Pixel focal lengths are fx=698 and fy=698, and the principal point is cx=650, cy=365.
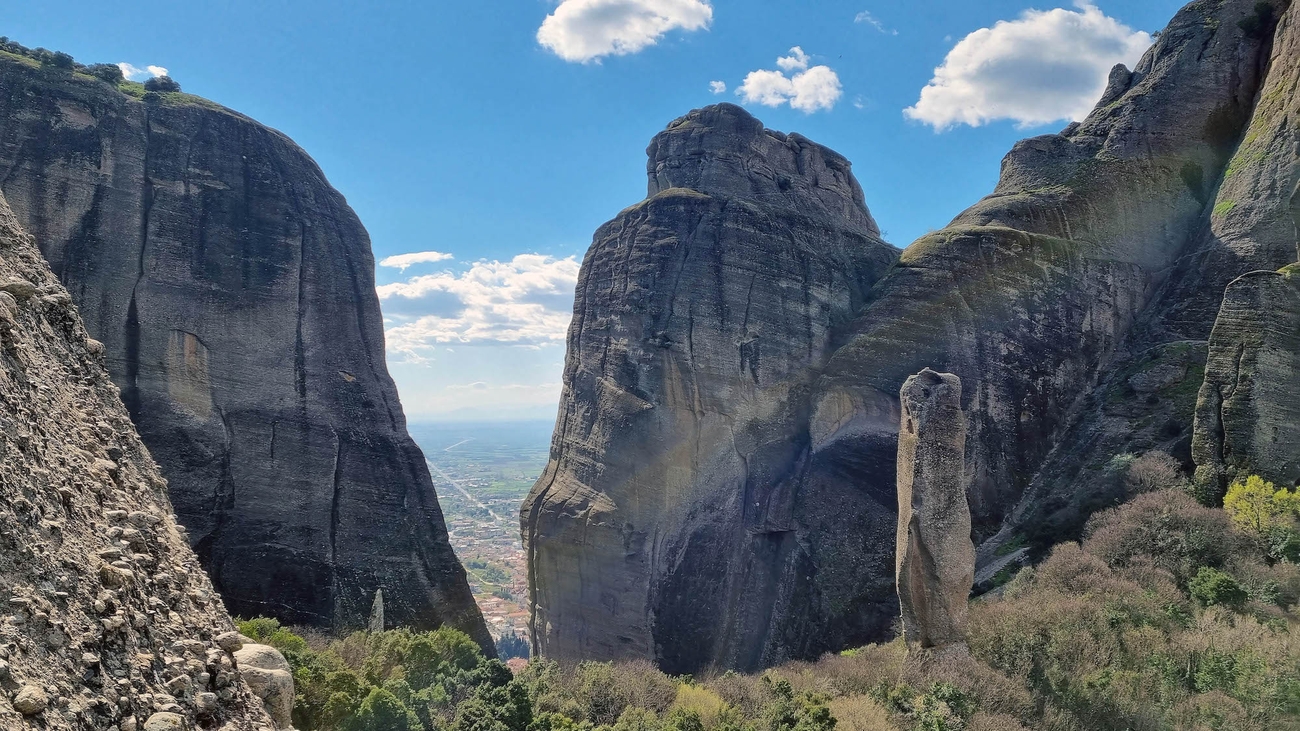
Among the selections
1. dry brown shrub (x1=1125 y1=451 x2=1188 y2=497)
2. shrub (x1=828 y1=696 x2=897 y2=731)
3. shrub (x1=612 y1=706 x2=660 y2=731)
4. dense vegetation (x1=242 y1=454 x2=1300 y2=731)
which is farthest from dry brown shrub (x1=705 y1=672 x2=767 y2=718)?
dry brown shrub (x1=1125 y1=451 x2=1188 y2=497)

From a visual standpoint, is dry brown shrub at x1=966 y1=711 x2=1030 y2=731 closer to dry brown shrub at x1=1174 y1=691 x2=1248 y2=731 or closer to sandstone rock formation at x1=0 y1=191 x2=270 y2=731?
dry brown shrub at x1=1174 y1=691 x2=1248 y2=731

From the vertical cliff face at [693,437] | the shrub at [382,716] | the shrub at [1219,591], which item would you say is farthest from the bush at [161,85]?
the shrub at [1219,591]

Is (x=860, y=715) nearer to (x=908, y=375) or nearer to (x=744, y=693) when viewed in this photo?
(x=744, y=693)

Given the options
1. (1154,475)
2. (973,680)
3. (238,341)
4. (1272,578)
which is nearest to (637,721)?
(973,680)

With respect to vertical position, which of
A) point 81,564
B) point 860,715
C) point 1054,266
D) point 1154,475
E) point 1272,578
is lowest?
point 860,715

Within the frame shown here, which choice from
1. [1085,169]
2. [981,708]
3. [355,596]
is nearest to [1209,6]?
[1085,169]

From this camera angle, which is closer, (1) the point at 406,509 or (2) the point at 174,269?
(2) the point at 174,269

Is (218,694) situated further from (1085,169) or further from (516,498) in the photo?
(516,498)
